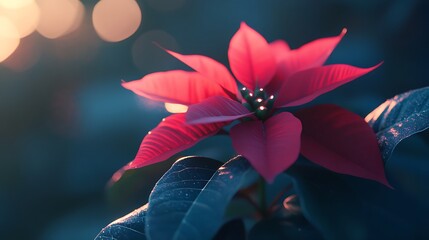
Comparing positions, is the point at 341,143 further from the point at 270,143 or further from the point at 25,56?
the point at 25,56

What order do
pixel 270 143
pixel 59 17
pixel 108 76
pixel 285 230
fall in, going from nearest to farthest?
pixel 270 143
pixel 285 230
pixel 108 76
pixel 59 17

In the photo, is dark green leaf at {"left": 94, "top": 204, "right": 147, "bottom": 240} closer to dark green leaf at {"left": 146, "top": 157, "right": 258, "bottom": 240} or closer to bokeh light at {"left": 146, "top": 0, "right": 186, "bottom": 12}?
dark green leaf at {"left": 146, "top": 157, "right": 258, "bottom": 240}

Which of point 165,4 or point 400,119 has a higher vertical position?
point 165,4

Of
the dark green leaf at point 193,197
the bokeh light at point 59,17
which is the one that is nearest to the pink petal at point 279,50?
the dark green leaf at point 193,197

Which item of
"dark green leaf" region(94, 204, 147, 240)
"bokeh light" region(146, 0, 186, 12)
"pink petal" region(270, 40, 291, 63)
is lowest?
"dark green leaf" region(94, 204, 147, 240)

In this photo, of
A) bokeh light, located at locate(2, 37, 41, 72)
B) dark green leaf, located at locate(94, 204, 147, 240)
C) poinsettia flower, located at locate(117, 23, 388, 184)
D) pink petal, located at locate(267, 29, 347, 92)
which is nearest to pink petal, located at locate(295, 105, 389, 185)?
poinsettia flower, located at locate(117, 23, 388, 184)

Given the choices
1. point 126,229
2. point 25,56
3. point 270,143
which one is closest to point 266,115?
point 270,143

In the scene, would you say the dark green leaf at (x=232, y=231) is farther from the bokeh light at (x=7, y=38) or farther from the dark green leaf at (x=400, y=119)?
the bokeh light at (x=7, y=38)
